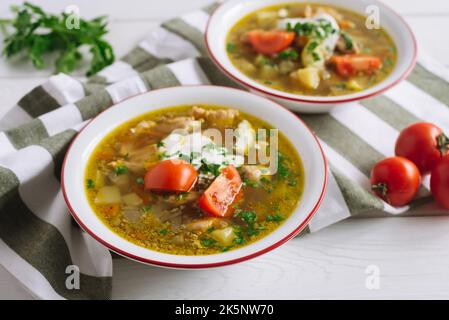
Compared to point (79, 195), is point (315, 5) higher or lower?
higher

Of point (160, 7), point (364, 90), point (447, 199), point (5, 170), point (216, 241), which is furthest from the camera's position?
point (160, 7)

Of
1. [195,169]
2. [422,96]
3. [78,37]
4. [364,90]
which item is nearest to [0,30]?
[78,37]

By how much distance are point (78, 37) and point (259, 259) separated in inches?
92.2

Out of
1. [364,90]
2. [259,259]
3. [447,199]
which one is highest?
[364,90]

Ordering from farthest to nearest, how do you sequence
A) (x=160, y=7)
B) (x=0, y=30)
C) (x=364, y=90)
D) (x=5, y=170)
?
(x=160, y=7), (x=0, y=30), (x=364, y=90), (x=5, y=170)

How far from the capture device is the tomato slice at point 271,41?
4.63 metres

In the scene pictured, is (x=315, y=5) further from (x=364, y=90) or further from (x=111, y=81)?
(x=111, y=81)

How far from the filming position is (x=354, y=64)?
14.8 ft

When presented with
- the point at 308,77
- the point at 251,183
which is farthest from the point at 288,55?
the point at 251,183

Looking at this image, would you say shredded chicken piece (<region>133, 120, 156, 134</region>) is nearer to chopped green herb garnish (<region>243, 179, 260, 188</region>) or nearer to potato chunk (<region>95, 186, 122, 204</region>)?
potato chunk (<region>95, 186, 122, 204</region>)

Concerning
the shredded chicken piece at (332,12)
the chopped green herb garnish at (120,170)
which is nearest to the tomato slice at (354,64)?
the shredded chicken piece at (332,12)

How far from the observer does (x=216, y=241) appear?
3.15 m

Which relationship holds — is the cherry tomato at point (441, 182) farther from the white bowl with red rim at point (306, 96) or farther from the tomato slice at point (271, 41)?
the tomato slice at point (271, 41)

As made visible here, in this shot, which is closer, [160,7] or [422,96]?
[422,96]
